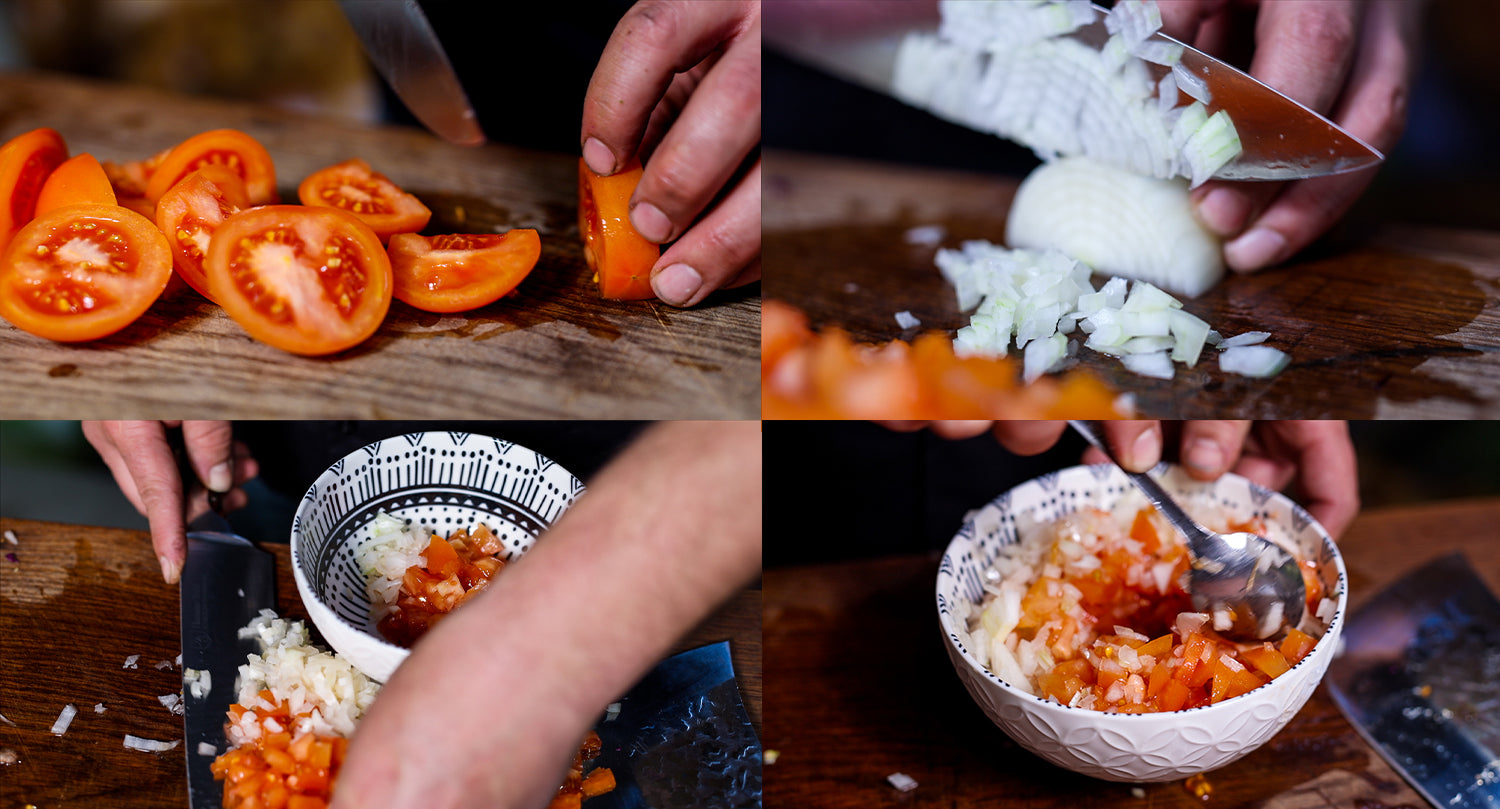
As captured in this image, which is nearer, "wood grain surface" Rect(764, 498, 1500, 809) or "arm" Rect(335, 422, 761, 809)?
"arm" Rect(335, 422, 761, 809)

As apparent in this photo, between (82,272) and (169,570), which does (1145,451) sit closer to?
(169,570)

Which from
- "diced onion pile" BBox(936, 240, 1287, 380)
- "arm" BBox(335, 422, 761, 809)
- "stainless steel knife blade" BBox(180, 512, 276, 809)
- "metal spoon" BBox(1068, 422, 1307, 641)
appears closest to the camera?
"arm" BBox(335, 422, 761, 809)

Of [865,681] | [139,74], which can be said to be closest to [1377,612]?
[865,681]

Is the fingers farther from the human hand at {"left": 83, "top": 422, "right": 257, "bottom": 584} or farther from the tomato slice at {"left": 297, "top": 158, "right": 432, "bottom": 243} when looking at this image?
the human hand at {"left": 83, "top": 422, "right": 257, "bottom": 584}

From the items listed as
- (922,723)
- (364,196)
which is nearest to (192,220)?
(364,196)

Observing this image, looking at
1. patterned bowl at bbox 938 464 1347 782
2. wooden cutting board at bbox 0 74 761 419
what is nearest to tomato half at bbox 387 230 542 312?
wooden cutting board at bbox 0 74 761 419
